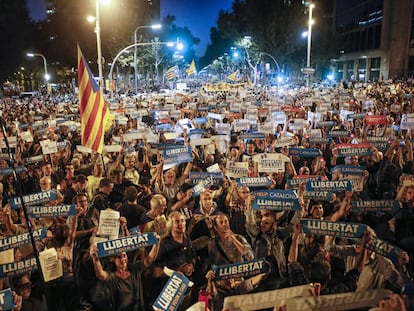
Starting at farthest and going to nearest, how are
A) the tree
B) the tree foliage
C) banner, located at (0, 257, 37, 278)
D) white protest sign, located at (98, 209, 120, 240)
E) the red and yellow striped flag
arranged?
the tree foliage
the tree
the red and yellow striped flag
white protest sign, located at (98, 209, 120, 240)
banner, located at (0, 257, 37, 278)

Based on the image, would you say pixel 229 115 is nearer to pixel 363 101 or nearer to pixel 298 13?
pixel 363 101

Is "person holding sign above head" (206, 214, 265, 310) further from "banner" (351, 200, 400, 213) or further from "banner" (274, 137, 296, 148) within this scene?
"banner" (274, 137, 296, 148)

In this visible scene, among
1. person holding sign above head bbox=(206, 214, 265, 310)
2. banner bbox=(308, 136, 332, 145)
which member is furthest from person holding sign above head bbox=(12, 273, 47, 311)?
banner bbox=(308, 136, 332, 145)

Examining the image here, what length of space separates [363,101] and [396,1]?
4145 cm

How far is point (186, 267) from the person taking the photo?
5.29m

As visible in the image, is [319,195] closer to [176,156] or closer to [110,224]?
[110,224]

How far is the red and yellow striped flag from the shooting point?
7441 millimetres

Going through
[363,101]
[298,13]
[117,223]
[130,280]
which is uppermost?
[298,13]

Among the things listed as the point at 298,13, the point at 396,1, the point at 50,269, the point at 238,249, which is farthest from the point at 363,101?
the point at 396,1

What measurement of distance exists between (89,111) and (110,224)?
295 cm

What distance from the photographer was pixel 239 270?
177 inches

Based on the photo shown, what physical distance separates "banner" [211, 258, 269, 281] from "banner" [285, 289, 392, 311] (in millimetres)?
649

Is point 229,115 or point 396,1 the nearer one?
point 229,115

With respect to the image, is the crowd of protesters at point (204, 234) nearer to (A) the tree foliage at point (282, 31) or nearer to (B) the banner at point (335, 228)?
(B) the banner at point (335, 228)
